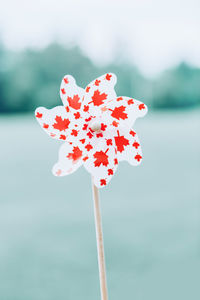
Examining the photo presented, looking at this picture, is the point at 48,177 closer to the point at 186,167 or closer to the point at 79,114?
the point at 186,167

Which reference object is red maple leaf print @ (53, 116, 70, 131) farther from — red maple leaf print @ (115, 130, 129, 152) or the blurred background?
the blurred background

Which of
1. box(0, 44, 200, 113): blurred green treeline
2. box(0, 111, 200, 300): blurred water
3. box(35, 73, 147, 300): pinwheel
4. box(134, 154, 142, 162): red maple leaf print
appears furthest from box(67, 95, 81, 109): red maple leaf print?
box(0, 44, 200, 113): blurred green treeline

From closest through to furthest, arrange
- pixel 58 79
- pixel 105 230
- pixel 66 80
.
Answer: pixel 66 80
pixel 105 230
pixel 58 79

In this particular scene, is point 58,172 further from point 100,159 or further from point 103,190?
point 103,190

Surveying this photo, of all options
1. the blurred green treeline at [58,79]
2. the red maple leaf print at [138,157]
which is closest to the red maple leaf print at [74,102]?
the red maple leaf print at [138,157]

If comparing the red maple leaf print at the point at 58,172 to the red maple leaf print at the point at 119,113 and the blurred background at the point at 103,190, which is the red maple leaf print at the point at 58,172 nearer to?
the red maple leaf print at the point at 119,113

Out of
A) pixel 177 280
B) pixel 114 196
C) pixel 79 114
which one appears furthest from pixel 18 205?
pixel 79 114

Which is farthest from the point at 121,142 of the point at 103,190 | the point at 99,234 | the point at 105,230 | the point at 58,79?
the point at 103,190
